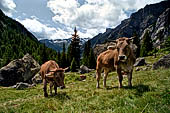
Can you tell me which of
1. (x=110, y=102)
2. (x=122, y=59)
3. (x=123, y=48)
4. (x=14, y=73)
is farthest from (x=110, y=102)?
(x=14, y=73)

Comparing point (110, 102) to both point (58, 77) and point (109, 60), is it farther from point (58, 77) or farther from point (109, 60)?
point (109, 60)

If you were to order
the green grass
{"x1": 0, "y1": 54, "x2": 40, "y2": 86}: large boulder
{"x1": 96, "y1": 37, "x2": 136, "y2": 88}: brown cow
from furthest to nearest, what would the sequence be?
{"x1": 0, "y1": 54, "x2": 40, "y2": 86}: large boulder, {"x1": 96, "y1": 37, "x2": 136, "y2": 88}: brown cow, the green grass

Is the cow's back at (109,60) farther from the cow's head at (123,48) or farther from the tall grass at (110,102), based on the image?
the tall grass at (110,102)

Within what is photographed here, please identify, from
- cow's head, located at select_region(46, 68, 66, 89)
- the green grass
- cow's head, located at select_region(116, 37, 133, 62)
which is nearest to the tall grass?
the green grass

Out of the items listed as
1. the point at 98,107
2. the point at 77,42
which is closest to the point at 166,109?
the point at 98,107

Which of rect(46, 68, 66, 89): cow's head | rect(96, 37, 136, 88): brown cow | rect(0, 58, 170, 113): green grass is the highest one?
rect(96, 37, 136, 88): brown cow

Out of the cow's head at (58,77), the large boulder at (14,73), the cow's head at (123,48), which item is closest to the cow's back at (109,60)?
the cow's head at (123,48)

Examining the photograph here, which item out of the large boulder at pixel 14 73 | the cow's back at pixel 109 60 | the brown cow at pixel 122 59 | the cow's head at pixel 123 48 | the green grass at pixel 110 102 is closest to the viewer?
the green grass at pixel 110 102

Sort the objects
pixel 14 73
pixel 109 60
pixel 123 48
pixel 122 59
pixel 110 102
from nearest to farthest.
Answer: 1. pixel 110 102
2. pixel 122 59
3. pixel 123 48
4. pixel 109 60
5. pixel 14 73

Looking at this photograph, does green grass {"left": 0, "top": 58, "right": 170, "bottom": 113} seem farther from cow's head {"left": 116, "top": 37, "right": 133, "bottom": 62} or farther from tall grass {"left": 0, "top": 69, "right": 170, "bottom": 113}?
cow's head {"left": 116, "top": 37, "right": 133, "bottom": 62}

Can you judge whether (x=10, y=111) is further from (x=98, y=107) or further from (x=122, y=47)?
(x=122, y=47)

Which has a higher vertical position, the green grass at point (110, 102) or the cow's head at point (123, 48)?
the cow's head at point (123, 48)

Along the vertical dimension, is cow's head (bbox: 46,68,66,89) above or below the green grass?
above

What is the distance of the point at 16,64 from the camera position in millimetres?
30484
